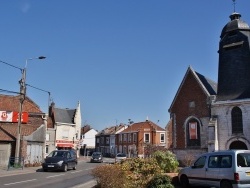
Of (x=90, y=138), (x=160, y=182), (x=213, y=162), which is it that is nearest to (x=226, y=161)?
(x=213, y=162)

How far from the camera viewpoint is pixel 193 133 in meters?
34.4

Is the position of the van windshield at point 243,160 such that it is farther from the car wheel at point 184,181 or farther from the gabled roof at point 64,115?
the gabled roof at point 64,115

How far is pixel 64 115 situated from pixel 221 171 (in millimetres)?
52846

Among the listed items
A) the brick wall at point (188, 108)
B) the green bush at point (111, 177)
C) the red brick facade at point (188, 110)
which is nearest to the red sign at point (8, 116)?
the red brick facade at point (188, 110)

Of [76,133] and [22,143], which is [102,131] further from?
[22,143]

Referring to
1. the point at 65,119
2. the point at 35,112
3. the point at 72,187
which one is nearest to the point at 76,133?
the point at 65,119

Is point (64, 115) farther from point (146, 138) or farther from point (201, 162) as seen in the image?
point (201, 162)

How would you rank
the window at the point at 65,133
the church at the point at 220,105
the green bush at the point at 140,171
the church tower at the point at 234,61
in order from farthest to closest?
the window at the point at 65,133, the church tower at the point at 234,61, the church at the point at 220,105, the green bush at the point at 140,171

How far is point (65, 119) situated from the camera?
63.5 meters

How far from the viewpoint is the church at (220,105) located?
3150 centimetres

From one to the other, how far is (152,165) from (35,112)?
28.0m

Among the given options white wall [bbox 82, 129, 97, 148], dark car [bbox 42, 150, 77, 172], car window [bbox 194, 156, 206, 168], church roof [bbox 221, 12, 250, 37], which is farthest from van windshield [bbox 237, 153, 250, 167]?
white wall [bbox 82, 129, 97, 148]

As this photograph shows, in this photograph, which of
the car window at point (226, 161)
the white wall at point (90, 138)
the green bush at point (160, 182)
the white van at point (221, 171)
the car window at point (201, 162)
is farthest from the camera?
the white wall at point (90, 138)

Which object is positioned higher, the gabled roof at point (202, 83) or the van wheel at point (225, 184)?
the gabled roof at point (202, 83)
